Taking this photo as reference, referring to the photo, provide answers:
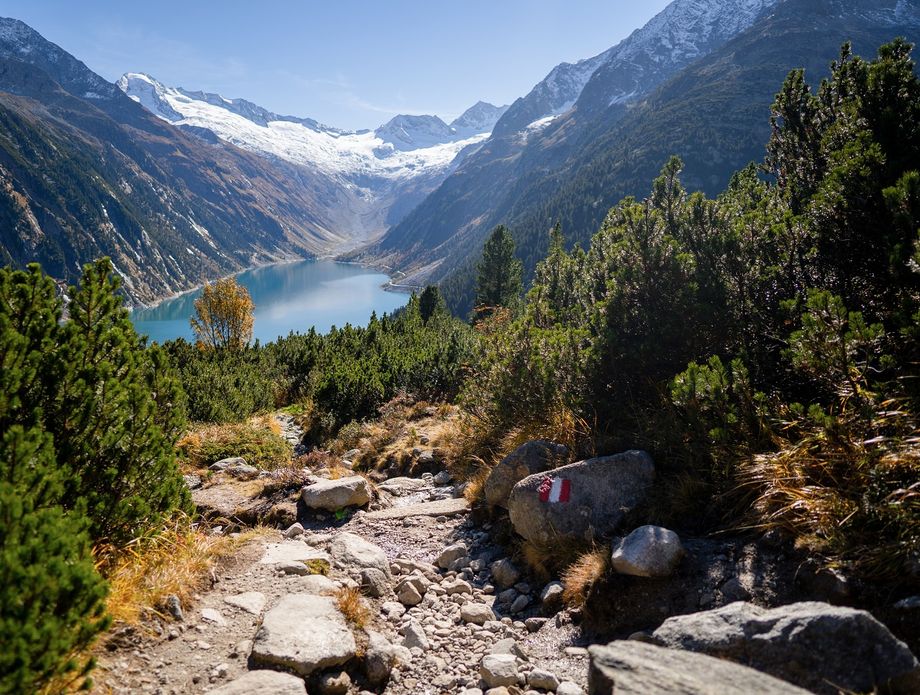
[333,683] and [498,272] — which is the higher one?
[498,272]

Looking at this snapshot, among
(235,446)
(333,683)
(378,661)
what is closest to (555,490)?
(378,661)

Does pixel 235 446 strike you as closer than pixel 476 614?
No

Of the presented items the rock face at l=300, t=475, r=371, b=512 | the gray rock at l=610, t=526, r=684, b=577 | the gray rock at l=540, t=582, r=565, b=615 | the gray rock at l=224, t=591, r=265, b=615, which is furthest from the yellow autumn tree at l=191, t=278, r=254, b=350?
the gray rock at l=610, t=526, r=684, b=577

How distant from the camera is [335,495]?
7.84 metres

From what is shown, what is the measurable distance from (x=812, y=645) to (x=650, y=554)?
147 centimetres

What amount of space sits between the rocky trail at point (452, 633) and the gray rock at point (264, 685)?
0.01 m

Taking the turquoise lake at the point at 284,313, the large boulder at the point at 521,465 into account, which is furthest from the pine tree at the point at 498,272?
the turquoise lake at the point at 284,313

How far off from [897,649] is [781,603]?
35.9 inches

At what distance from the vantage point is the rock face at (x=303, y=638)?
382 centimetres

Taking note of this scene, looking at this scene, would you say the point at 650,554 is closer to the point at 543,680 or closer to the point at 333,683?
the point at 543,680

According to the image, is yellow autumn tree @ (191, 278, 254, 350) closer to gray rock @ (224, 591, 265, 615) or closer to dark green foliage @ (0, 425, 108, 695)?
gray rock @ (224, 591, 265, 615)

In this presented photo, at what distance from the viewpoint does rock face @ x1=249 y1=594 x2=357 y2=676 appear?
12.5ft

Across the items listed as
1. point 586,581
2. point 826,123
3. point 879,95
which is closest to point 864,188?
point 879,95

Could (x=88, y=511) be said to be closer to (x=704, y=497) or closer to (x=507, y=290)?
(x=704, y=497)
